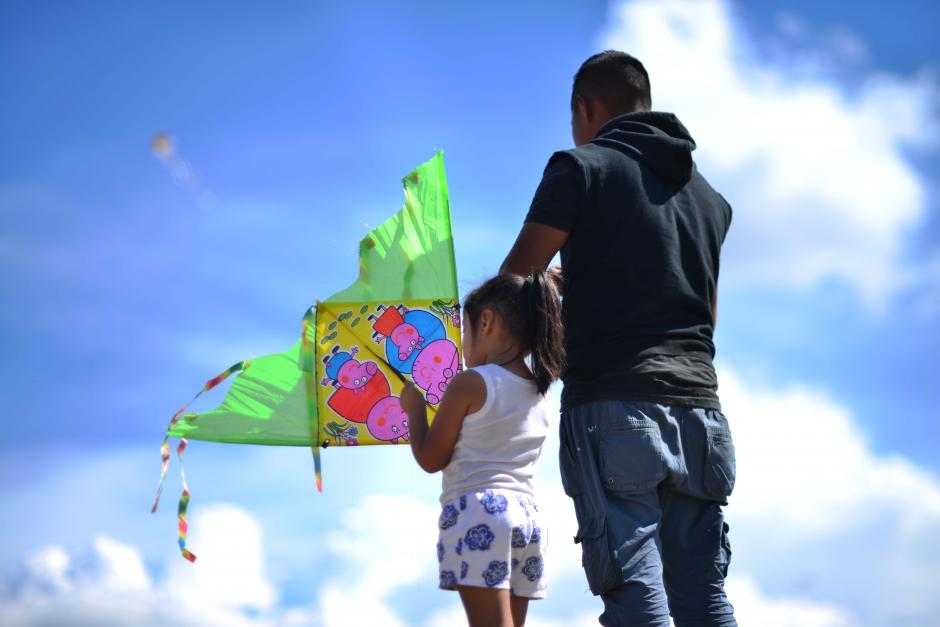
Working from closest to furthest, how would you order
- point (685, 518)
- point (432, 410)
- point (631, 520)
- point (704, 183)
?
point (631, 520) → point (685, 518) → point (704, 183) → point (432, 410)

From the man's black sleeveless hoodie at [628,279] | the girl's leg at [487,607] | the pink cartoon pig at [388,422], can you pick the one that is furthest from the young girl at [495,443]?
the pink cartoon pig at [388,422]

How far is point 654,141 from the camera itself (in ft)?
9.27

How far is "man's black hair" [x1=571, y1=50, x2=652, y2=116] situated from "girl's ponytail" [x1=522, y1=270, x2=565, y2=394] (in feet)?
2.11

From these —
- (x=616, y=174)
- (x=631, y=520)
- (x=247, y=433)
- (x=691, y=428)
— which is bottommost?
(x=631, y=520)

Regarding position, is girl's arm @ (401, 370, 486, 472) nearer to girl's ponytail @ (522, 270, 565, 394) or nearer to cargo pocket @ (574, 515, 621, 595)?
girl's ponytail @ (522, 270, 565, 394)

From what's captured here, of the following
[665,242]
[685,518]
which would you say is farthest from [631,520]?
[665,242]

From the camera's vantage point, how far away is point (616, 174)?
2703 millimetres

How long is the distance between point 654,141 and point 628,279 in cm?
46

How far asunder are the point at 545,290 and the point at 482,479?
1.84 feet

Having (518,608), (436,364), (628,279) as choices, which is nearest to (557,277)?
(628,279)

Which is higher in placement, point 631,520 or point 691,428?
point 691,428

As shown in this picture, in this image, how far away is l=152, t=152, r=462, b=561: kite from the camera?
3.21 meters

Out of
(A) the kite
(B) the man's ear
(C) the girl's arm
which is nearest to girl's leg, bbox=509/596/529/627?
(C) the girl's arm

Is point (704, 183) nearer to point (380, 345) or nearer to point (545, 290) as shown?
point (545, 290)
